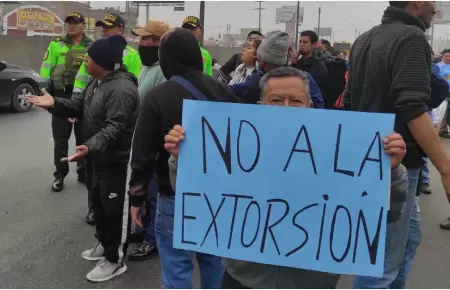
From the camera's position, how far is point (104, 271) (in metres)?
3.11

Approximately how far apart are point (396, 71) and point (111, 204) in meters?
1.94

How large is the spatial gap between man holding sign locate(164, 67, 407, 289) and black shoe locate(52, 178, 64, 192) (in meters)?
3.80

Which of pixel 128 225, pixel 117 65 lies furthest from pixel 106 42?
pixel 128 225

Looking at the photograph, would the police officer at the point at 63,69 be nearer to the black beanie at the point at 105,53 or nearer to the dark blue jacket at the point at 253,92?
the black beanie at the point at 105,53

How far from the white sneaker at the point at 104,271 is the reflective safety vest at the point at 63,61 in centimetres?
241

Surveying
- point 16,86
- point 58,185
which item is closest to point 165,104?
point 58,185

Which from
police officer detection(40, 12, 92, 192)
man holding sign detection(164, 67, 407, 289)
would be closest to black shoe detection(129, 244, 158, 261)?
police officer detection(40, 12, 92, 192)

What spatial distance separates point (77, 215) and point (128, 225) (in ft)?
4.60

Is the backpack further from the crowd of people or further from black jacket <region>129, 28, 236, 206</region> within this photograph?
black jacket <region>129, 28, 236, 206</region>

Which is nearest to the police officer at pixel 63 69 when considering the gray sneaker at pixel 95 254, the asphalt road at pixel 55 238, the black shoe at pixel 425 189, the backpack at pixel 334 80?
the asphalt road at pixel 55 238

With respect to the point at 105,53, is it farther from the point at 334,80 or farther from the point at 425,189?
the point at 425,189

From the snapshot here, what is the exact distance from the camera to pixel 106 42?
2963mm

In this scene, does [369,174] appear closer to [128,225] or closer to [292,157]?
[292,157]

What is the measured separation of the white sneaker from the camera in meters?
3.07
